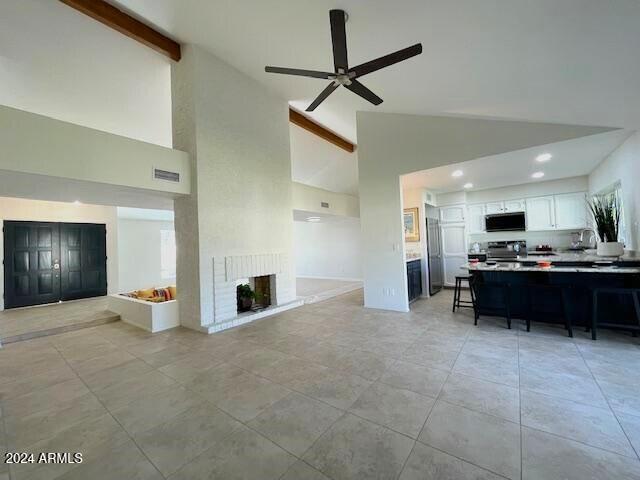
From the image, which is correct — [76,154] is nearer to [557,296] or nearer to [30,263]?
[30,263]

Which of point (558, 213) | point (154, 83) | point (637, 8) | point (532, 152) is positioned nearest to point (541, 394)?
point (637, 8)

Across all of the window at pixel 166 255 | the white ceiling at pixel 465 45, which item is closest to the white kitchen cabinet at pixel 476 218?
the white ceiling at pixel 465 45

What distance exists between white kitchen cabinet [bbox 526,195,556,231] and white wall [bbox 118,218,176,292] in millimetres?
11260

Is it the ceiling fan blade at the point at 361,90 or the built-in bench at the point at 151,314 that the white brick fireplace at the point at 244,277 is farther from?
the ceiling fan blade at the point at 361,90

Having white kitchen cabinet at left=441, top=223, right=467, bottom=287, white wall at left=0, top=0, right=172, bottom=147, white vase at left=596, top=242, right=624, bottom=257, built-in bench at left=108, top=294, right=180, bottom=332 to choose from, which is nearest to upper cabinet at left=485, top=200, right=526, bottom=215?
white kitchen cabinet at left=441, top=223, right=467, bottom=287

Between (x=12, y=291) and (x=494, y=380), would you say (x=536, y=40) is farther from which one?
(x=12, y=291)

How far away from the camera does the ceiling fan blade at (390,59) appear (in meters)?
2.34

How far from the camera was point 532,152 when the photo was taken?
390 cm

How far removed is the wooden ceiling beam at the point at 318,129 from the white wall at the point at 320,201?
1.49m

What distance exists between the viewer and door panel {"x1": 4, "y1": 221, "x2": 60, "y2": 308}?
601cm

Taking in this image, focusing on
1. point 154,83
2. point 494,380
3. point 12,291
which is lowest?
point 494,380

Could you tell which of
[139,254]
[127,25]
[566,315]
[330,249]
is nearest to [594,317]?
[566,315]

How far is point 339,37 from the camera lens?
7.85ft

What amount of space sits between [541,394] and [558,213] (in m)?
5.21
